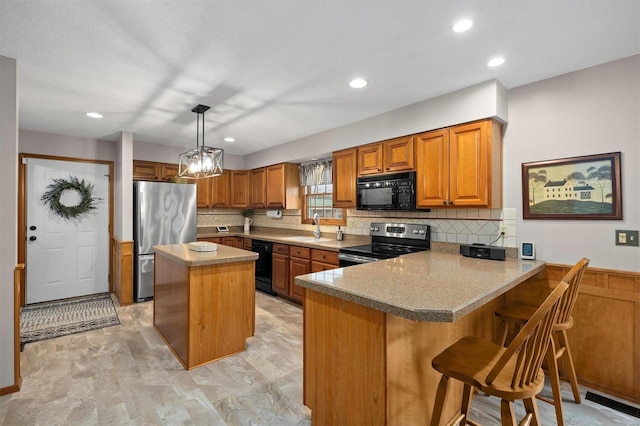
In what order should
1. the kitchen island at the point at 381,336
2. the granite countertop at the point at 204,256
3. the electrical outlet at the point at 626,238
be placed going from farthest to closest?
the granite countertop at the point at 204,256 < the electrical outlet at the point at 626,238 < the kitchen island at the point at 381,336

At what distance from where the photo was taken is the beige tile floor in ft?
6.35

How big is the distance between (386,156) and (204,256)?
212cm

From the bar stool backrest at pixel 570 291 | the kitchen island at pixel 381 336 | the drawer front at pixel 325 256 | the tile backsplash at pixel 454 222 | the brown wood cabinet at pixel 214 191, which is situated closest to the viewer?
the kitchen island at pixel 381 336

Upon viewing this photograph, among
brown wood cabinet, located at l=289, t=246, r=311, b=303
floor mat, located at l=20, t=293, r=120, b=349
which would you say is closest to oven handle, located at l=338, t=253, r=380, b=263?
brown wood cabinet, located at l=289, t=246, r=311, b=303

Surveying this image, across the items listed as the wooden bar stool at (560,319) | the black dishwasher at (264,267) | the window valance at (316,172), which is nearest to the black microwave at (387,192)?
the window valance at (316,172)

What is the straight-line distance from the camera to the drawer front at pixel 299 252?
4.05 m

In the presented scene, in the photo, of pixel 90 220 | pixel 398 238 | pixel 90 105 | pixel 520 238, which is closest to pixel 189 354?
pixel 398 238

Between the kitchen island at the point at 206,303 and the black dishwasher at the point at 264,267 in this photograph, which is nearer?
the kitchen island at the point at 206,303

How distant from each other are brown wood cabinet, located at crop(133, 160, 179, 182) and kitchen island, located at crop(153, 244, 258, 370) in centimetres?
236

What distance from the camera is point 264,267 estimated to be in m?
4.77

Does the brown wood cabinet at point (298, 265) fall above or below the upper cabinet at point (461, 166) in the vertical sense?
below

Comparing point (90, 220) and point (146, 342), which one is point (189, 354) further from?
point (90, 220)

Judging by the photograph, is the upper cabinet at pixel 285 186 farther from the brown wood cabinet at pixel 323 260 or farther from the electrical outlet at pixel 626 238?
the electrical outlet at pixel 626 238

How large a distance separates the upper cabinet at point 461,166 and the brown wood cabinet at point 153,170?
387 cm
